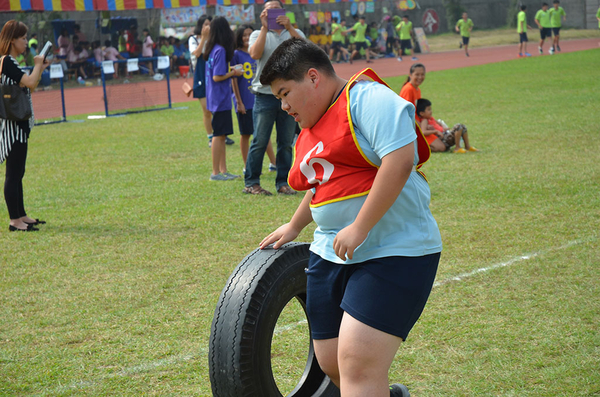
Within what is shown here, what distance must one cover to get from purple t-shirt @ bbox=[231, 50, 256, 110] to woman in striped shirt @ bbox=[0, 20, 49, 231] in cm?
266

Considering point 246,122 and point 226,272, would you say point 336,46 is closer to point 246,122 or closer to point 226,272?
point 246,122

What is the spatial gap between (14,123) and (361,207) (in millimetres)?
5259

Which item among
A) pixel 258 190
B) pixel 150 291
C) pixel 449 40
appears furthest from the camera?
pixel 449 40

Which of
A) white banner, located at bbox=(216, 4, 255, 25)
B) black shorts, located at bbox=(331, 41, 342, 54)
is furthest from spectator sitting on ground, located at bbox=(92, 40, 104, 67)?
black shorts, located at bbox=(331, 41, 342, 54)

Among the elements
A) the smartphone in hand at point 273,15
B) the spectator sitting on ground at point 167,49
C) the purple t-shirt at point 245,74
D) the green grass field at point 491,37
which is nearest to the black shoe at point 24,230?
the purple t-shirt at point 245,74

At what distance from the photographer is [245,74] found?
857cm

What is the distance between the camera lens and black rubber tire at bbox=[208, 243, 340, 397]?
284cm

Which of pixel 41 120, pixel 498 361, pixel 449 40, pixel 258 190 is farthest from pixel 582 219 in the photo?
pixel 449 40

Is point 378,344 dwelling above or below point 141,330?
above

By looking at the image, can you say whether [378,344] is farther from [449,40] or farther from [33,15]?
[449,40]

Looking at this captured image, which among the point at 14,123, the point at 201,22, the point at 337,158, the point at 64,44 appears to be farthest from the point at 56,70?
the point at 337,158

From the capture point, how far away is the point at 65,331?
4.21 m

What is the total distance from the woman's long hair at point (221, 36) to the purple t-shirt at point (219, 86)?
5 centimetres

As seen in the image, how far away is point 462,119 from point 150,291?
976cm
